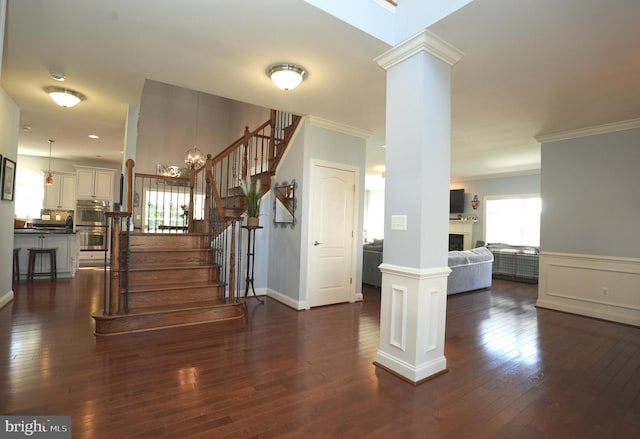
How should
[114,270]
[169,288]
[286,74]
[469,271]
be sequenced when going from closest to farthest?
[286,74] < [114,270] < [169,288] < [469,271]

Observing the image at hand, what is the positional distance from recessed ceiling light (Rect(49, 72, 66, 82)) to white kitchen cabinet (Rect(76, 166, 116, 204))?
5.72m

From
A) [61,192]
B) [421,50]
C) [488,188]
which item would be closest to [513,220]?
[488,188]

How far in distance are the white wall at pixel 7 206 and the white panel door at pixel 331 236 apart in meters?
3.97

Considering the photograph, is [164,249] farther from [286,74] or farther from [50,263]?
[50,263]

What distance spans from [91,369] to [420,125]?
3.22 m

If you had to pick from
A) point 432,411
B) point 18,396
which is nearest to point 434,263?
point 432,411

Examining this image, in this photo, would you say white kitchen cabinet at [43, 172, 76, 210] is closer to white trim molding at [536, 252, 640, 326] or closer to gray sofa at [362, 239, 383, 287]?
gray sofa at [362, 239, 383, 287]

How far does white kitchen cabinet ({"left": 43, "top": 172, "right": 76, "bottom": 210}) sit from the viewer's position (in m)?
8.07

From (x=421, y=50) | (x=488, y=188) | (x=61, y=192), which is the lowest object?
(x=61, y=192)

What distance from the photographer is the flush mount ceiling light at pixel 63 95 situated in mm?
3842

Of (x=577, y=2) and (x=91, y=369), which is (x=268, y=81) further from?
(x=91, y=369)

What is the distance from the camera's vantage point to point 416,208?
2508mm

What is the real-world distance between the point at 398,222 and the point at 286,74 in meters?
1.74

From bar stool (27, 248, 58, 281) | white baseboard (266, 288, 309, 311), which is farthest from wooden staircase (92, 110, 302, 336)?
bar stool (27, 248, 58, 281)
